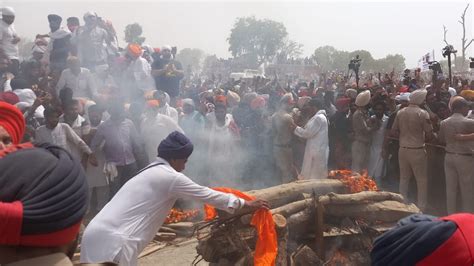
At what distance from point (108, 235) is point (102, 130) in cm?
394

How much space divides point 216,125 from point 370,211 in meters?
3.89

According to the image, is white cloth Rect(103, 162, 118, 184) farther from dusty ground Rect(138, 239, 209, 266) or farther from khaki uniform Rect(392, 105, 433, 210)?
khaki uniform Rect(392, 105, 433, 210)

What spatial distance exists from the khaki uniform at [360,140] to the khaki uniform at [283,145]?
3.91 feet

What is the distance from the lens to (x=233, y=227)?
4.72m

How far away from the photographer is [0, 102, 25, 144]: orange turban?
8.20 feet

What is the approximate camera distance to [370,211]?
543cm

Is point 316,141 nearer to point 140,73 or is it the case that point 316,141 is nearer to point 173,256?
point 173,256

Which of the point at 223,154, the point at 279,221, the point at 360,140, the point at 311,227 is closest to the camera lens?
the point at 279,221

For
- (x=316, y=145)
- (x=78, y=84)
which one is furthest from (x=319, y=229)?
(x=78, y=84)

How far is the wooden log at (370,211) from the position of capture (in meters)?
5.40

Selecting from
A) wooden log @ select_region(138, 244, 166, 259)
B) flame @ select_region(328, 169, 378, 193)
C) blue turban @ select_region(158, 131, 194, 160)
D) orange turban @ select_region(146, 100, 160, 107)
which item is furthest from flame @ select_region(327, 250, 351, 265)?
orange turban @ select_region(146, 100, 160, 107)

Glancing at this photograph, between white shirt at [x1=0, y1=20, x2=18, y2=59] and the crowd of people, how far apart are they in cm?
2

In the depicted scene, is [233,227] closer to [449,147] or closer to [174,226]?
[174,226]

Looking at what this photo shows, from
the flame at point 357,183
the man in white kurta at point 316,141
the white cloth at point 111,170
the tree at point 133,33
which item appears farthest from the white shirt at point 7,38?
the flame at point 357,183
